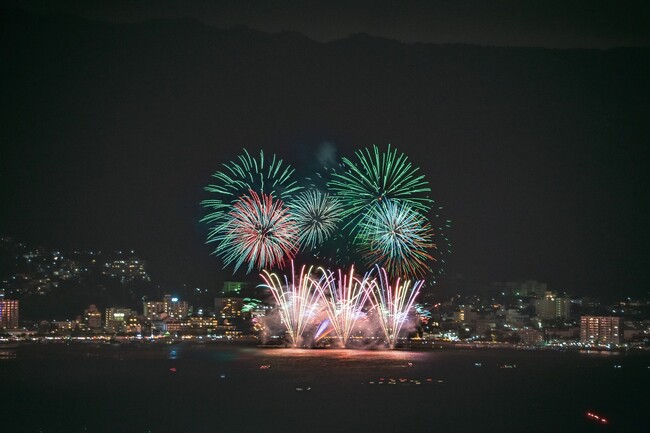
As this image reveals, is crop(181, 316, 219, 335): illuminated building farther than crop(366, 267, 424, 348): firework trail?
Yes

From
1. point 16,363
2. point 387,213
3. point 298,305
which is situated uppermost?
point 387,213

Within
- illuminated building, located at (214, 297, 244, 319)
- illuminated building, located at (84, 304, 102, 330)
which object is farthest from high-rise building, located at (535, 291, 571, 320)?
illuminated building, located at (84, 304, 102, 330)

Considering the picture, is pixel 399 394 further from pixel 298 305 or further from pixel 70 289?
pixel 70 289

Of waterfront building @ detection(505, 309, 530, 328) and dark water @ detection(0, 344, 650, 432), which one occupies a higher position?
waterfront building @ detection(505, 309, 530, 328)

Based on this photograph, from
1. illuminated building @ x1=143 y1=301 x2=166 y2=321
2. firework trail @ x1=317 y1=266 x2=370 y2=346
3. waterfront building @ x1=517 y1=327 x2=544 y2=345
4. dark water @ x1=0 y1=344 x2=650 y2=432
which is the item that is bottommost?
dark water @ x1=0 y1=344 x2=650 y2=432

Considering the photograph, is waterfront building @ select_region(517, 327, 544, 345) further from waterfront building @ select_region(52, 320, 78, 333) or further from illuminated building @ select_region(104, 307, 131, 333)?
waterfront building @ select_region(52, 320, 78, 333)

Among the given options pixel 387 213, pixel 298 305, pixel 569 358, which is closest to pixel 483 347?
pixel 569 358
